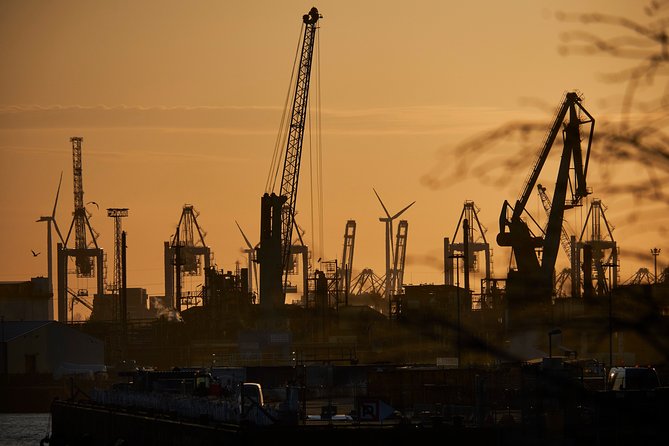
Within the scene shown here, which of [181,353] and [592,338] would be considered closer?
[592,338]

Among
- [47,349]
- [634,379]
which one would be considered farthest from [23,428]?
[634,379]

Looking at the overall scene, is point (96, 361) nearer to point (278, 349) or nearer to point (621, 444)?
point (278, 349)

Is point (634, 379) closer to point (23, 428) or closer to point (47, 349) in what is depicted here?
point (23, 428)

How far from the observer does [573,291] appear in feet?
37.0

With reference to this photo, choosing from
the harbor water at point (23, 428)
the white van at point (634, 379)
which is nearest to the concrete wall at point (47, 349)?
the harbor water at point (23, 428)

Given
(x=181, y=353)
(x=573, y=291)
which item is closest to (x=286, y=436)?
(x=573, y=291)

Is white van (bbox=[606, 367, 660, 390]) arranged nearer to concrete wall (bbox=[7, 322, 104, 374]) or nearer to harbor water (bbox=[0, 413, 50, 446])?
harbor water (bbox=[0, 413, 50, 446])

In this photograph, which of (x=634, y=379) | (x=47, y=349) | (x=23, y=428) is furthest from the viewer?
(x=47, y=349)

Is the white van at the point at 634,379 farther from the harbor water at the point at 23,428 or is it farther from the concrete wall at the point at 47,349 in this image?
the concrete wall at the point at 47,349

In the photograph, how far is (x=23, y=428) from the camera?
115 m

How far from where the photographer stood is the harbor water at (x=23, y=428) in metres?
95.9

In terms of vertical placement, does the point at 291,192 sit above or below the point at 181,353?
above

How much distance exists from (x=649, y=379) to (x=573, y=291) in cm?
3717

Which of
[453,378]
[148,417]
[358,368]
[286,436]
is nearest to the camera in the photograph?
[286,436]
